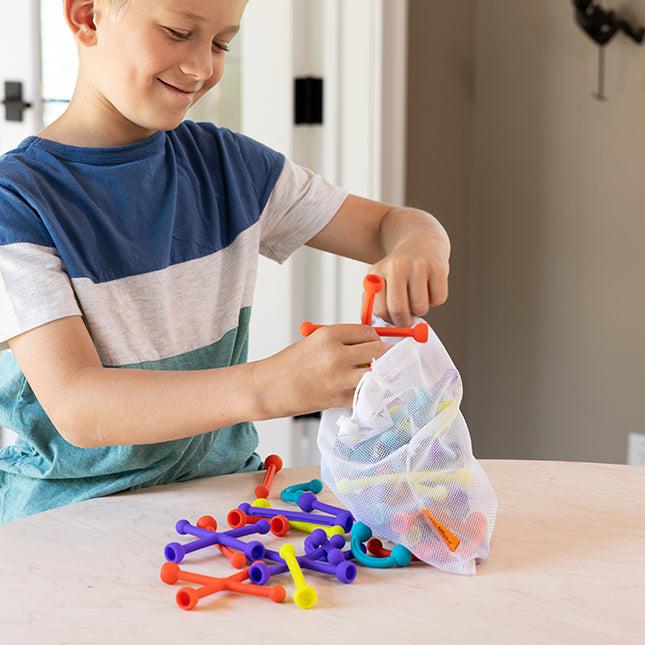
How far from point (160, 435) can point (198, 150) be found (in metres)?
0.46

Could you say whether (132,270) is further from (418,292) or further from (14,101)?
(14,101)

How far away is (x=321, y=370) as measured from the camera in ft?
2.93

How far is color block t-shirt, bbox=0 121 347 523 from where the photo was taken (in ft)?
3.59

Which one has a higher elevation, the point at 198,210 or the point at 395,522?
the point at 198,210

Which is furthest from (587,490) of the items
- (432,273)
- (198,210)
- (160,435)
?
A: (198,210)

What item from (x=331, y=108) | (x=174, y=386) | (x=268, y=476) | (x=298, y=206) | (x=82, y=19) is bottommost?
(x=268, y=476)

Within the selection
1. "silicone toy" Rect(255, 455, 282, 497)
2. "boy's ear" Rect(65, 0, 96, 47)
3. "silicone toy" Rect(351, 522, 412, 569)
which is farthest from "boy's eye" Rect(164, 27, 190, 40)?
"silicone toy" Rect(351, 522, 412, 569)

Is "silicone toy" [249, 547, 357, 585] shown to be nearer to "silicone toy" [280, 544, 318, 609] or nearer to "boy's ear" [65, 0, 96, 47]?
"silicone toy" [280, 544, 318, 609]

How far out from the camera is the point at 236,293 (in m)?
1.32

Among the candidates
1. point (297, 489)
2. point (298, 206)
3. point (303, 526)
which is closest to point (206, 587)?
point (303, 526)

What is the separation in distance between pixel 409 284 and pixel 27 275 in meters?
0.37

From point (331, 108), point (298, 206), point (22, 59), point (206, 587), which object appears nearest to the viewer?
point (206, 587)

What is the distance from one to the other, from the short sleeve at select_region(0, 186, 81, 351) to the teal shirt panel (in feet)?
0.44

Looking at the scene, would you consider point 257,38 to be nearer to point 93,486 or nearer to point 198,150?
point 198,150
